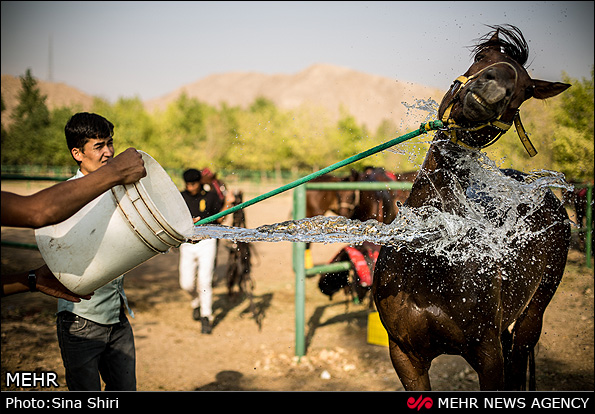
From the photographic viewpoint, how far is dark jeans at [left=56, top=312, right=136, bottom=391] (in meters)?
2.22

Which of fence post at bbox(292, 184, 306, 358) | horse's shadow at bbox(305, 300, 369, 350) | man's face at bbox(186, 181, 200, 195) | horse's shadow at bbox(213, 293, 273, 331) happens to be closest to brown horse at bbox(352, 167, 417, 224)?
fence post at bbox(292, 184, 306, 358)

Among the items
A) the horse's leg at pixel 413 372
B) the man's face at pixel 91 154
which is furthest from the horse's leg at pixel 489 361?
the man's face at pixel 91 154

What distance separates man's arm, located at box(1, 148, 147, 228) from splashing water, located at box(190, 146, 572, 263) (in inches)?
27.4

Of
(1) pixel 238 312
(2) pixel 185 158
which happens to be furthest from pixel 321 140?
(1) pixel 238 312

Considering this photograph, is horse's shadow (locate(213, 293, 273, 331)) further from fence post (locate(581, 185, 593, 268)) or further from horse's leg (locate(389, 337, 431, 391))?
fence post (locate(581, 185, 593, 268))

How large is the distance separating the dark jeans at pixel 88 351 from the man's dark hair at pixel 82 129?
89cm

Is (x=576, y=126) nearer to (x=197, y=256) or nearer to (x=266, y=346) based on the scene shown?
(x=266, y=346)

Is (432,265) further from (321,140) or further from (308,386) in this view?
(321,140)

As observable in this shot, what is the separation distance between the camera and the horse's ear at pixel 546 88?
6.43 ft

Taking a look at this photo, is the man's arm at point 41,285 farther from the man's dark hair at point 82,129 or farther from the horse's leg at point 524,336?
the horse's leg at point 524,336

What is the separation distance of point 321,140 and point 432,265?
42935 mm

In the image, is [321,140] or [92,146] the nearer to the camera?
[92,146]

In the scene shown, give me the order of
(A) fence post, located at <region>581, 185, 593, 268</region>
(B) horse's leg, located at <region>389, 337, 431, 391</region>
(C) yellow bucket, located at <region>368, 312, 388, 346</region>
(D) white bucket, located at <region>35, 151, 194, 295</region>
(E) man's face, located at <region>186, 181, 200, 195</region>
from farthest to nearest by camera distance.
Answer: (A) fence post, located at <region>581, 185, 593, 268</region>
(E) man's face, located at <region>186, 181, 200, 195</region>
(C) yellow bucket, located at <region>368, 312, 388, 346</region>
(B) horse's leg, located at <region>389, 337, 431, 391</region>
(D) white bucket, located at <region>35, 151, 194, 295</region>
